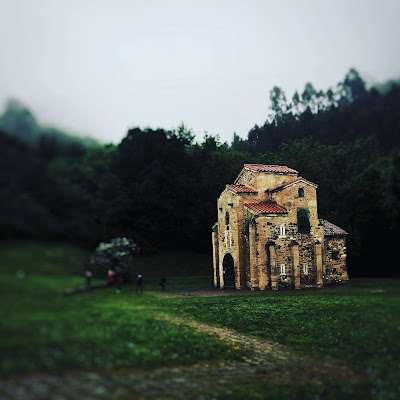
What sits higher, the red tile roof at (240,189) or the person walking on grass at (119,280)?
the red tile roof at (240,189)

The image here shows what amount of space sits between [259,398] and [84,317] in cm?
413

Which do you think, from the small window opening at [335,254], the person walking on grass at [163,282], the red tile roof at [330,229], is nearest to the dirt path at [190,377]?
the person walking on grass at [163,282]

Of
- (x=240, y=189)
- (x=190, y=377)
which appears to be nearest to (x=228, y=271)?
(x=240, y=189)

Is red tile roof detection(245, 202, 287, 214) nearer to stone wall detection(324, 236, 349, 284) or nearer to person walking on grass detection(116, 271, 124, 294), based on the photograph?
stone wall detection(324, 236, 349, 284)

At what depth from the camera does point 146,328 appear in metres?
9.67

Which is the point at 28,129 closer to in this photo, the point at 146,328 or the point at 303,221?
the point at 146,328

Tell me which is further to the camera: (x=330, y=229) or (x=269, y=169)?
(x=330, y=229)

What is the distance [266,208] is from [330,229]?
6191mm

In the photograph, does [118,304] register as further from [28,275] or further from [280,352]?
[280,352]

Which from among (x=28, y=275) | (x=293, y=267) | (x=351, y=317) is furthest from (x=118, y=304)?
(x=293, y=267)

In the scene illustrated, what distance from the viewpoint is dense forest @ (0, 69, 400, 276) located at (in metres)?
7.27

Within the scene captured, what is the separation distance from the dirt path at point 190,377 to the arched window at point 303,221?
16.6 m

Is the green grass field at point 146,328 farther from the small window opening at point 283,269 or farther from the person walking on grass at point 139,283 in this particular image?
the small window opening at point 283,269

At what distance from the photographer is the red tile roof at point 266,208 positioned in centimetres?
3030
